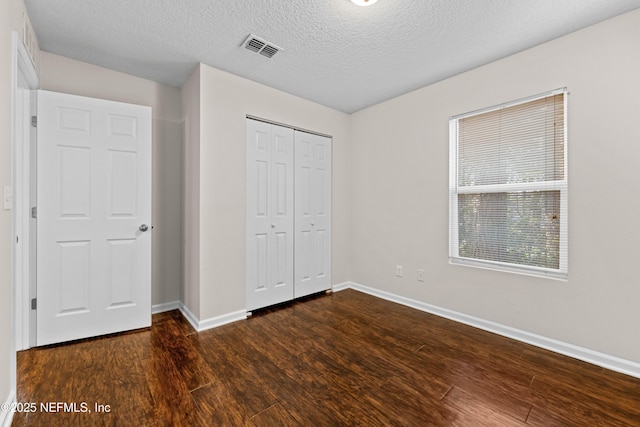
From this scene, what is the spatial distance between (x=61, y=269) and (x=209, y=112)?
1848 mm

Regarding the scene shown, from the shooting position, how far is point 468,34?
2186mm

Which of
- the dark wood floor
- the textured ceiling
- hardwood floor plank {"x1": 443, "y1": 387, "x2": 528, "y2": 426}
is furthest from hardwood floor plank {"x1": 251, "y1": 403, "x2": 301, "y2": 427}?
the textured ceiling

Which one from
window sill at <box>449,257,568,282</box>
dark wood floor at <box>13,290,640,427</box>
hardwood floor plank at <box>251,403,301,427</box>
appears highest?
window sill at <box>449,257,568,282</box>

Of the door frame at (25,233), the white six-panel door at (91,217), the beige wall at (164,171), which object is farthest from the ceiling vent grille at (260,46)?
the door frame at (25,233)

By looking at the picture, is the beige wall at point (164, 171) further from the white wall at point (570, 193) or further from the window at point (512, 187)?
the window at point (512, 187)

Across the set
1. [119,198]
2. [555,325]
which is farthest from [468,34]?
[119,198]

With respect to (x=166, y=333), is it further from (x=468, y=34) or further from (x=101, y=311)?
(x=468, y=34)

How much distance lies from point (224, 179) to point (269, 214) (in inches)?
25.8

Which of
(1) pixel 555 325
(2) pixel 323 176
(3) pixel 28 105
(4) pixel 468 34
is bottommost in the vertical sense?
(1) pixel 555 325

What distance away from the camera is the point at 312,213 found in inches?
143

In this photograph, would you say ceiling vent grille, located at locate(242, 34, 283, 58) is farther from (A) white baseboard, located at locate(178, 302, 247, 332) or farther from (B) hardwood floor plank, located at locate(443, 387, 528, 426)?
(B) hardwood floor plank, located at locate(443, 387, 528, 426)

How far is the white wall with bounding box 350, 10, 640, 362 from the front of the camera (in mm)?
1977

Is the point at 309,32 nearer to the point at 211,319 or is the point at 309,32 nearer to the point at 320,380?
the point at 320,380

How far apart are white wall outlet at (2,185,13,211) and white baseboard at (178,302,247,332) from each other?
5.27 feet
